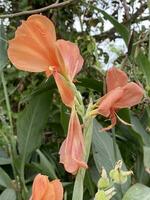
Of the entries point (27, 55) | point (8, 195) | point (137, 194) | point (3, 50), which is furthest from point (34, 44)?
point (3, 50)

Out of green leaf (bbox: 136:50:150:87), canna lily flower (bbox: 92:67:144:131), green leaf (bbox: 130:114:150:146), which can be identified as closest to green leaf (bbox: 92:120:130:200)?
green leaf (bbox: 130:114:150:146)

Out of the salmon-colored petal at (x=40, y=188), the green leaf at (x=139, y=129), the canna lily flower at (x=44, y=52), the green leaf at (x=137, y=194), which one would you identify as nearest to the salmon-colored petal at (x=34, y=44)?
the canna lily flower at (x=44, y=52)

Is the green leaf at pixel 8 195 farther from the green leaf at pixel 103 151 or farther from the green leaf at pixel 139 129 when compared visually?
the green leaf at pixel 139 129

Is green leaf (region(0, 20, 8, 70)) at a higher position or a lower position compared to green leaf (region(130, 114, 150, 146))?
higher

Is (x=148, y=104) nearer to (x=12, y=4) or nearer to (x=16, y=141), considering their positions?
(x=16, y=141)

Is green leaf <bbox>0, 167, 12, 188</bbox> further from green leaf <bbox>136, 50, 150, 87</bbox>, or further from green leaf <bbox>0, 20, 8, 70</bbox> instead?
green leaf <bbox>136, 50, 150, 87</bbox>

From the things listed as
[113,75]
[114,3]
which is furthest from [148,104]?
[114,3]

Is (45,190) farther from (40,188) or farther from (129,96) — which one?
(129,96)
